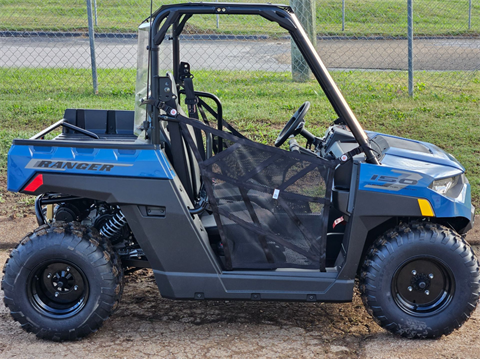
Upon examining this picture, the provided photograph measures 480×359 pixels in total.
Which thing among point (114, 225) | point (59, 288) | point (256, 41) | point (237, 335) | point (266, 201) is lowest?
point (237, 335)

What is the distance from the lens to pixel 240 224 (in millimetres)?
3303

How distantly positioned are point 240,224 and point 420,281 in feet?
3.59

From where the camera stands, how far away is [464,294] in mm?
3293

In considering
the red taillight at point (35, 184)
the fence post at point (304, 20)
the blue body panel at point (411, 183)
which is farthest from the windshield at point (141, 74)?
the fence post at point (304, 20)

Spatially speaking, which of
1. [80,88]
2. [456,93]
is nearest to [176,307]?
[80,88]

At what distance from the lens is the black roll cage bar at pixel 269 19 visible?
307 cm

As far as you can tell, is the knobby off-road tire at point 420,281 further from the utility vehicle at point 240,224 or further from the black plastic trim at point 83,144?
the black plastic trim at point 83,144

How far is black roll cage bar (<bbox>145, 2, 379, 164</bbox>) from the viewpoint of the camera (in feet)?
10.1

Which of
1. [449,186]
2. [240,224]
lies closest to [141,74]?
[240,224]

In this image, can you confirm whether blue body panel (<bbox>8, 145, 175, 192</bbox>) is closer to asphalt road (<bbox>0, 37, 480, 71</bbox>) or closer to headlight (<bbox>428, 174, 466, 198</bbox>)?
headlight (<bbox>428, 174, 466, 198</bbox>)

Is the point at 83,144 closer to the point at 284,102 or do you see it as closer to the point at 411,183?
the point at 411,183

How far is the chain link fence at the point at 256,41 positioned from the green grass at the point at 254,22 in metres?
0.02

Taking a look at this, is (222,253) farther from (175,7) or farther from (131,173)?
(175,7)

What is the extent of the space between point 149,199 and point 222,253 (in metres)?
0.58
